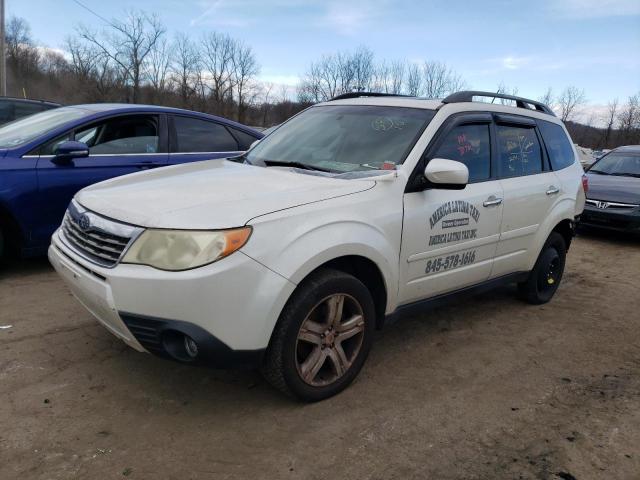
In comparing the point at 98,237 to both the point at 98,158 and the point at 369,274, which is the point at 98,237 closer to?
the point at 369,274

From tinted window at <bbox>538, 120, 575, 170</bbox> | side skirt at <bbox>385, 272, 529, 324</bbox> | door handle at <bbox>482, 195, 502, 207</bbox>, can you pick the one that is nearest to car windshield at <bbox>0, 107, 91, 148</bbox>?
side skirt at <bbox>385, 272, 529, 324</bbox>

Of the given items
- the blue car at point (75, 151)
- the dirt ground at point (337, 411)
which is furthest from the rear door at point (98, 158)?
the dirt ground at point (337, 411)

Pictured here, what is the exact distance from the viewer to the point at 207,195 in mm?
2746

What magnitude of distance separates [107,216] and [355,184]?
135 centimetres

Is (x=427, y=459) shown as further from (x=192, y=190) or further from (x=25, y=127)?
(x=25, y=127)

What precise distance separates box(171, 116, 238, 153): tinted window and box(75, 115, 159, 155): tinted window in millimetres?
254

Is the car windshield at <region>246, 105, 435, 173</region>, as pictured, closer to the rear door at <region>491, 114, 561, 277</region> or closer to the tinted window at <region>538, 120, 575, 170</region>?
the rear door at <region>491, 114, 561, 277</region>

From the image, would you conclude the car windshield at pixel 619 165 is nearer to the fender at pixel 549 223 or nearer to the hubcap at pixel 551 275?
the hubcap at pixel 551 275

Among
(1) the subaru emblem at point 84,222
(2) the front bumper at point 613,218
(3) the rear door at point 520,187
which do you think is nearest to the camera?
(1) the subaru emblem at point 84,222

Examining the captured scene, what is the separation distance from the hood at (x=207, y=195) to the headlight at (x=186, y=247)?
41 mm

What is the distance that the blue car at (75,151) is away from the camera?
440cm

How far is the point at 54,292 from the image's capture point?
4332mm

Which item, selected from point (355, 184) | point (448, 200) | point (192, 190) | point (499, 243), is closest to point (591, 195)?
point (499, 243)

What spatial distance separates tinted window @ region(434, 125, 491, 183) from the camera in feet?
11.7
